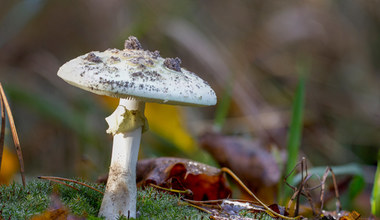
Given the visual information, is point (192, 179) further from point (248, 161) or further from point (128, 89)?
point (248, 161)

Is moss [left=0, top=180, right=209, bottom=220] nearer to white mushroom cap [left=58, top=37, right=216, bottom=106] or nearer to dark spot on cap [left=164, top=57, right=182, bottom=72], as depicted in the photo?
white mushroom cap [left=58, top=37, right=216, bottom=106]

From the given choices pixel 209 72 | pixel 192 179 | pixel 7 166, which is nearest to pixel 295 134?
pixel 192 179

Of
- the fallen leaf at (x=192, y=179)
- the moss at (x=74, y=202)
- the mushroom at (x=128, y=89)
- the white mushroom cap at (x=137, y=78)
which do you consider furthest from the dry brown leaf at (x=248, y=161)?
the white mushroom cap at (x=137, y=78)

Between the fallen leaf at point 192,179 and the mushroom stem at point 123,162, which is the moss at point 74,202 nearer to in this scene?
the mushroom stem at point 123,162

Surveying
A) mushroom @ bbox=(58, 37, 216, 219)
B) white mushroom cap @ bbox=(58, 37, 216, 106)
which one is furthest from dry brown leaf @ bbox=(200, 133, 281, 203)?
white mushroom cap @ bbox=(58, 37, 216, 106)

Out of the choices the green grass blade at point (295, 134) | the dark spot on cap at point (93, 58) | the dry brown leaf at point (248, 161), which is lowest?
the dry brown leaf at point (248, 161)

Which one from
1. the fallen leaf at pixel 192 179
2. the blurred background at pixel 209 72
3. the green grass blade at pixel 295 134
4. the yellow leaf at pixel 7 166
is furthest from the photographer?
the blurred background at pixel 209 72

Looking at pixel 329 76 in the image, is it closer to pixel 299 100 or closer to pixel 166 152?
pixel 166 152
